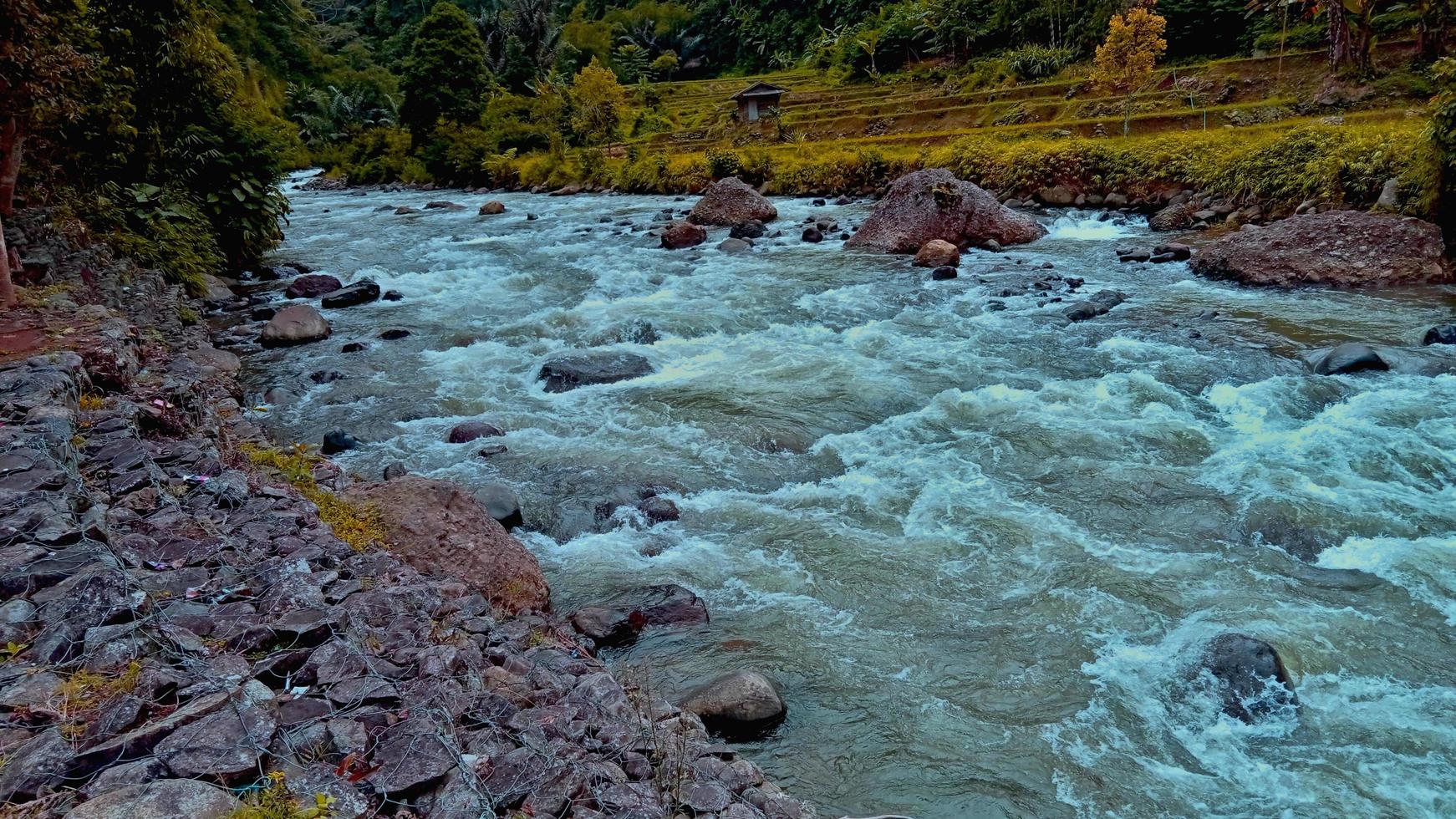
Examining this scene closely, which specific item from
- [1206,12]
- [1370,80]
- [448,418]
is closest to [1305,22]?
[1206,12]

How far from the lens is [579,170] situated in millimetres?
38500

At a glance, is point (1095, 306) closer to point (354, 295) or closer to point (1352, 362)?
point (1352, 362)

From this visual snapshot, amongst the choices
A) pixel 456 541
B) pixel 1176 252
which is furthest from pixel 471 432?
pixel 1176 252

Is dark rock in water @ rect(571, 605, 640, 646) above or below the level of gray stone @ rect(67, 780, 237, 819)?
below

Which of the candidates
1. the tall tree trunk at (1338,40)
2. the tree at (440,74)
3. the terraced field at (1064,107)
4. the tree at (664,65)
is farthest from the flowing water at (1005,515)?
the tree at (664,65)

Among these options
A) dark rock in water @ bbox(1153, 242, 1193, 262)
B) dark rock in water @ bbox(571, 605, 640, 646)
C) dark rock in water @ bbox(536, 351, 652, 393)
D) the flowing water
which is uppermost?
dark rock in water @ bbox(536, 351, 652, 393)

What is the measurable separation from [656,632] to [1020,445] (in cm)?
492

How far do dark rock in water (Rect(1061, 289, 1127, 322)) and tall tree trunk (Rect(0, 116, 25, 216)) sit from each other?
14.6m

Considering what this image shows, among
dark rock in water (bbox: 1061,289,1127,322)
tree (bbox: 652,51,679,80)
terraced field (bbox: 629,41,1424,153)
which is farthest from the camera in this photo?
tree (bbox: 652,51,679,80)

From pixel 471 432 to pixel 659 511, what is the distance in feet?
10.5

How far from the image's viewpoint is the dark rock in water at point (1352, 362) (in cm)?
994

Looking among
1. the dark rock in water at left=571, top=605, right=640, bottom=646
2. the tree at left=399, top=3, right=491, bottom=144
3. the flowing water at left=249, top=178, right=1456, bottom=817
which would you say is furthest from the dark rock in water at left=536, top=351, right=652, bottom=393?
the tree at left=399, top=3, right=491, bottom=144

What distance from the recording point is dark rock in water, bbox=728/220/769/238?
22.0 metres

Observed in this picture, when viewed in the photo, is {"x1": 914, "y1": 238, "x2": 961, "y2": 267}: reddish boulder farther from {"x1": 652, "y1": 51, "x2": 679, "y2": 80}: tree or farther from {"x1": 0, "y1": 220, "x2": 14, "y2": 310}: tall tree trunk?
{"x1": 652, "y1": 51, "x2": 679, "y2": 80}: tree
